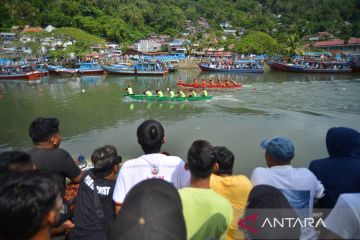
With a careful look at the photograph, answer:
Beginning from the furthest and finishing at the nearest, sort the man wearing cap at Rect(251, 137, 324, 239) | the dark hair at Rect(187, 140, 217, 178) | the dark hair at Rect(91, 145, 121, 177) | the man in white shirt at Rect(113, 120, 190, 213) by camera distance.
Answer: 1. the dark hair at Rect(91, 145, 121, 177)
2. the man in white shirt at Rect(113, 120, 190, 213)
3. the man wearing cap at Rect(251, 137, 324, 239)
4. the dark hair at Rect(187, 140, 217, 178)

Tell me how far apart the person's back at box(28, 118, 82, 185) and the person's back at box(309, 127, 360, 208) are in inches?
96.2

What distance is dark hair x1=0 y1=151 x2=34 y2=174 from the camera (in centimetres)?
246

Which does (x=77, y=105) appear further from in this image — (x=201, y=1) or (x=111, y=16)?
(x=201, y=1)

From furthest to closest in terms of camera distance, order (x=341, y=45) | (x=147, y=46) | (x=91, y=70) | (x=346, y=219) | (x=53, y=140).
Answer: (x=147, y=46) → (x=341, y=45) → (x=91, y=70) → (x=53, y=140) → (x=346, y=219)

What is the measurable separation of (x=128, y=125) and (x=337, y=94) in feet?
52.3

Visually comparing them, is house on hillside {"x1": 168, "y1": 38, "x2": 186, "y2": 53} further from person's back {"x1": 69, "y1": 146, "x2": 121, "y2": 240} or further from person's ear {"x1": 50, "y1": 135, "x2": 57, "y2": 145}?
person's back {"x1": 69, "y1": 146, "x2": 121, "y2": 240}

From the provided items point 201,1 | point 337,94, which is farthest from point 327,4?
point 337,94

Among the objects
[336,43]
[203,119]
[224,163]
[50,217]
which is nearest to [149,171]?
[224,163]

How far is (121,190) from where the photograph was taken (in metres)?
2.71

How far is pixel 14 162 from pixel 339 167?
274 cm

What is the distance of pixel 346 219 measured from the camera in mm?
1933

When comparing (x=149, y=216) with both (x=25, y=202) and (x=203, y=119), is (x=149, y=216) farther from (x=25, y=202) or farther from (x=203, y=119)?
(x=203, y=119)

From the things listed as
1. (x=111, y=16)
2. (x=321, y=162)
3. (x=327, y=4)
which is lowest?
(x=321, y=162)

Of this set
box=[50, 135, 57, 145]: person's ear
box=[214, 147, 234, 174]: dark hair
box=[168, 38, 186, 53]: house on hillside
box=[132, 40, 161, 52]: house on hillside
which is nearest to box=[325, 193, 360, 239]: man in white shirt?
box=[214, 147, 234, 174]: dark hair
